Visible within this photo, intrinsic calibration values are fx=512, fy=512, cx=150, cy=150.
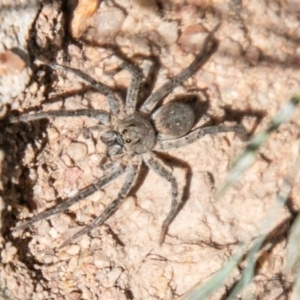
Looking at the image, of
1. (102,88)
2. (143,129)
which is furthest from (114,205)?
(102,88)

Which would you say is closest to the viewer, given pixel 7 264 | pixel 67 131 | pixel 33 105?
pixel 7 264

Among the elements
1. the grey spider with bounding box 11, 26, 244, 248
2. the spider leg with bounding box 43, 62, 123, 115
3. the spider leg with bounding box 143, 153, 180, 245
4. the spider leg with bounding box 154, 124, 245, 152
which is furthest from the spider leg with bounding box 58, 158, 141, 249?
the spider leg with bounding box 43, 62, 123, 115

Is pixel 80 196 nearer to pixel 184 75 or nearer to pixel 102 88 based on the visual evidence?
pixel 102 88

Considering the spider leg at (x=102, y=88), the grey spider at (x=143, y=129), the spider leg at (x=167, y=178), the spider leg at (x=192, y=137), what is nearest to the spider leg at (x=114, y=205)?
the grey spider at (x=143, y=129)

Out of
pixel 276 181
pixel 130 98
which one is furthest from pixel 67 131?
pixel 276 181

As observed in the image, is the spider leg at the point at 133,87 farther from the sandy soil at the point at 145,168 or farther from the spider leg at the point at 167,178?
the spider leg at the point at 167,178

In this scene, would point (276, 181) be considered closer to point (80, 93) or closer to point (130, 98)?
point (130, 98)
